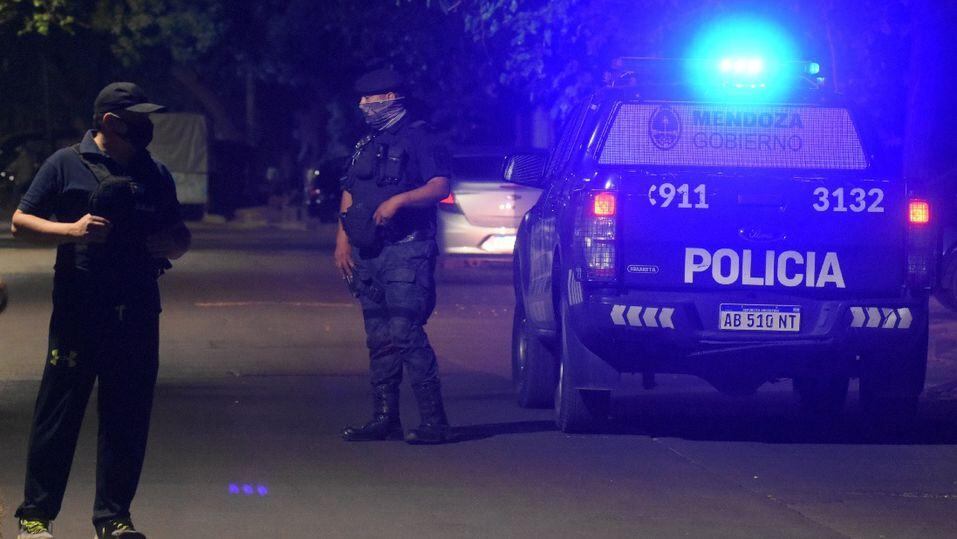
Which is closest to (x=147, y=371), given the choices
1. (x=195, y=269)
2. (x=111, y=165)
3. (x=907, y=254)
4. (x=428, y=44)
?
(x=111, y=165)

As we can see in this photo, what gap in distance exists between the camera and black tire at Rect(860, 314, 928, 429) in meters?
10.0

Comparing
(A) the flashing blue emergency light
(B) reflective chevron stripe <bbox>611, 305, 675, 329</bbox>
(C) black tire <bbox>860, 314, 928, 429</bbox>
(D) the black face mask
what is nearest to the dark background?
(A) the flashing blue emergency light

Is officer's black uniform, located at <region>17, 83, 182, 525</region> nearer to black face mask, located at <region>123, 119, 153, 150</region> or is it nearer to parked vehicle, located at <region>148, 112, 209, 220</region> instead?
black face mask, located at <region>123, 119, 153, 150</region>

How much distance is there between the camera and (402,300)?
10023 millimetres

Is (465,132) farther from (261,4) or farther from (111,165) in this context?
(111,165)

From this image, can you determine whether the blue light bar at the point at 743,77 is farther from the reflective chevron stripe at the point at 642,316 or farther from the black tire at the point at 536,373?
the black tire at the point at 536,373

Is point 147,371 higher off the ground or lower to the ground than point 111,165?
lower

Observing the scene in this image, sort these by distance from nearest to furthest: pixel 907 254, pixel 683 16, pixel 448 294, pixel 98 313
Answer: pixel 98 313, pixel 907 254, pixel 683 16, pixel 448 294

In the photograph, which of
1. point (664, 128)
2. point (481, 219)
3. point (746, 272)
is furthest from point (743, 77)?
point (481, 219)

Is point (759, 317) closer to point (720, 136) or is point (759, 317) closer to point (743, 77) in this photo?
point (720, 136)

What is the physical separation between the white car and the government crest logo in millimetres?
12022

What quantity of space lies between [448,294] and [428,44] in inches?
664

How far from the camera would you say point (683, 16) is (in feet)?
64.1

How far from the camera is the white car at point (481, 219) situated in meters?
22.5
